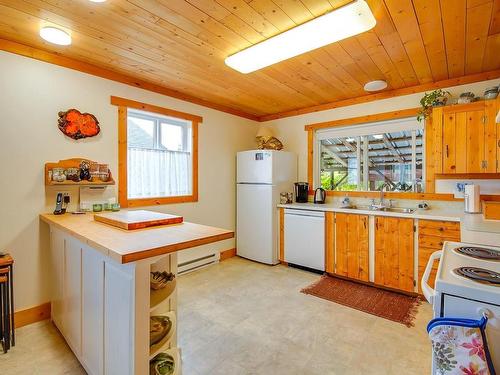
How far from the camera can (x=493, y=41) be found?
2209 millimetres

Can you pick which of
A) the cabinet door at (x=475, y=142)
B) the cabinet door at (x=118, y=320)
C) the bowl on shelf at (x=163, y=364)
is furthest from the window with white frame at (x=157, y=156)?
the cabinet door at (x=475, y=142)

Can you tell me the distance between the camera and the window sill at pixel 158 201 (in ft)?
10.0

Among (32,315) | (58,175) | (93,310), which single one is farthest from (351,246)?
(32,315)

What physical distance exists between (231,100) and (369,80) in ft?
6.03

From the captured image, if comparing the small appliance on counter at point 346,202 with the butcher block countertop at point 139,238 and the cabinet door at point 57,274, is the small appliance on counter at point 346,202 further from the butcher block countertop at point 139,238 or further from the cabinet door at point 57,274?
the cabinet door at point 57,274

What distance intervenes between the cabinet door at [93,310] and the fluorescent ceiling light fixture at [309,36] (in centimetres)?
199

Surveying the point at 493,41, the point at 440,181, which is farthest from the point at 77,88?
the point at 440,181

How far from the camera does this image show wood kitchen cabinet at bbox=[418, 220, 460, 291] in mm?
2598

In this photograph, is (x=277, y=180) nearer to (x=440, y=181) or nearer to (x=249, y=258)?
(x=249, y=258)

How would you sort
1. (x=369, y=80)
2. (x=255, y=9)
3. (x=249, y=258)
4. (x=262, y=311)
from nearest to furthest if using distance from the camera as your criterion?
1. (x=255, y=9)
2. (x=262, y=311)
3. (x=369, y=80)
4. (x=249, y=258)

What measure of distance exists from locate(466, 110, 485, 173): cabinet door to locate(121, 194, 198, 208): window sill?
3245 millimetres

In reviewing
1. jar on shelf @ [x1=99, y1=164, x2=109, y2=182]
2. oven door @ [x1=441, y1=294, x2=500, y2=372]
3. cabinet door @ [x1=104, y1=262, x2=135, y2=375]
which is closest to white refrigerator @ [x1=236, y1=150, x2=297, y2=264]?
jar on shelf @ [x1=99, y1=164, x2=109, y2=182]

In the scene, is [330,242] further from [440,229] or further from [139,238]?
[139,238]

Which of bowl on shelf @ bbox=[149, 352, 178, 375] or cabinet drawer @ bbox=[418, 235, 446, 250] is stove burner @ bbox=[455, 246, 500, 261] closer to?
cabinet drawer @ bbox=[418, 235, 446, 250]
